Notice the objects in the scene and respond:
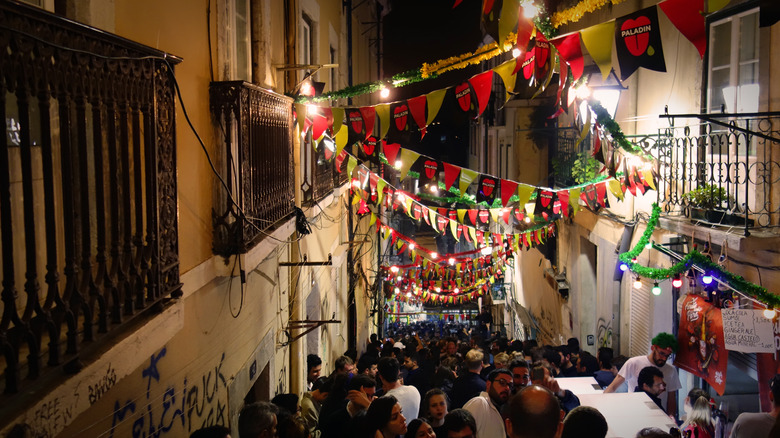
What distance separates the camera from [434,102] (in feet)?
25.5

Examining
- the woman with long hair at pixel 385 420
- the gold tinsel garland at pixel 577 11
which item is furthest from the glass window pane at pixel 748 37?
the woman with long hair at pixel 385 420

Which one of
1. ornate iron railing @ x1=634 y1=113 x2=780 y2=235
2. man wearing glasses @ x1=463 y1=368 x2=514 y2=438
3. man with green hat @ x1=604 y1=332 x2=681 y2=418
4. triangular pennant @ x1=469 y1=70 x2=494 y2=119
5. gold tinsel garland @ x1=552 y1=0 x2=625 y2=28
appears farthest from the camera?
man with green hat @ x1=604 y1=332 x2=681 y2=418

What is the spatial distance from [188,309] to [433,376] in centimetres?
528

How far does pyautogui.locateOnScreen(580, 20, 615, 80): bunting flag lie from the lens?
5.48 m

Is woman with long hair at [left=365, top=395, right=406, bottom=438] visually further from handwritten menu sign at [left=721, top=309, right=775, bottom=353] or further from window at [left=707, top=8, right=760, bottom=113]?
window at [left=707, top=8, right=760, bottom=113]

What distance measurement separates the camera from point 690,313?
9.01 meters

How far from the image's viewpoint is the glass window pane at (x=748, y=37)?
7.86 m

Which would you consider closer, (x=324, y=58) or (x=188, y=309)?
(x=188, y=309)

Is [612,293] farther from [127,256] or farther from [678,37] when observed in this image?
[127,256]

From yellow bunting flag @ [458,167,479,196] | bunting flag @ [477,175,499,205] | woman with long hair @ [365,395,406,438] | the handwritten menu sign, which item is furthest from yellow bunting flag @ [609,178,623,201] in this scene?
woman with long hair @ [365,395,406,438]

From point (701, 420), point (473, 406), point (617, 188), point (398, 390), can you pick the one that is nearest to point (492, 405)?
point (473, 406)

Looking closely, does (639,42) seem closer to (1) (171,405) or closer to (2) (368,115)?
(2) (368,115)

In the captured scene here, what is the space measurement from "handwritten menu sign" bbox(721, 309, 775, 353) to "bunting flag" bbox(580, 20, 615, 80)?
3.46 meters

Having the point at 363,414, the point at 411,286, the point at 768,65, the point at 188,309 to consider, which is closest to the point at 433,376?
the point at 363,414
